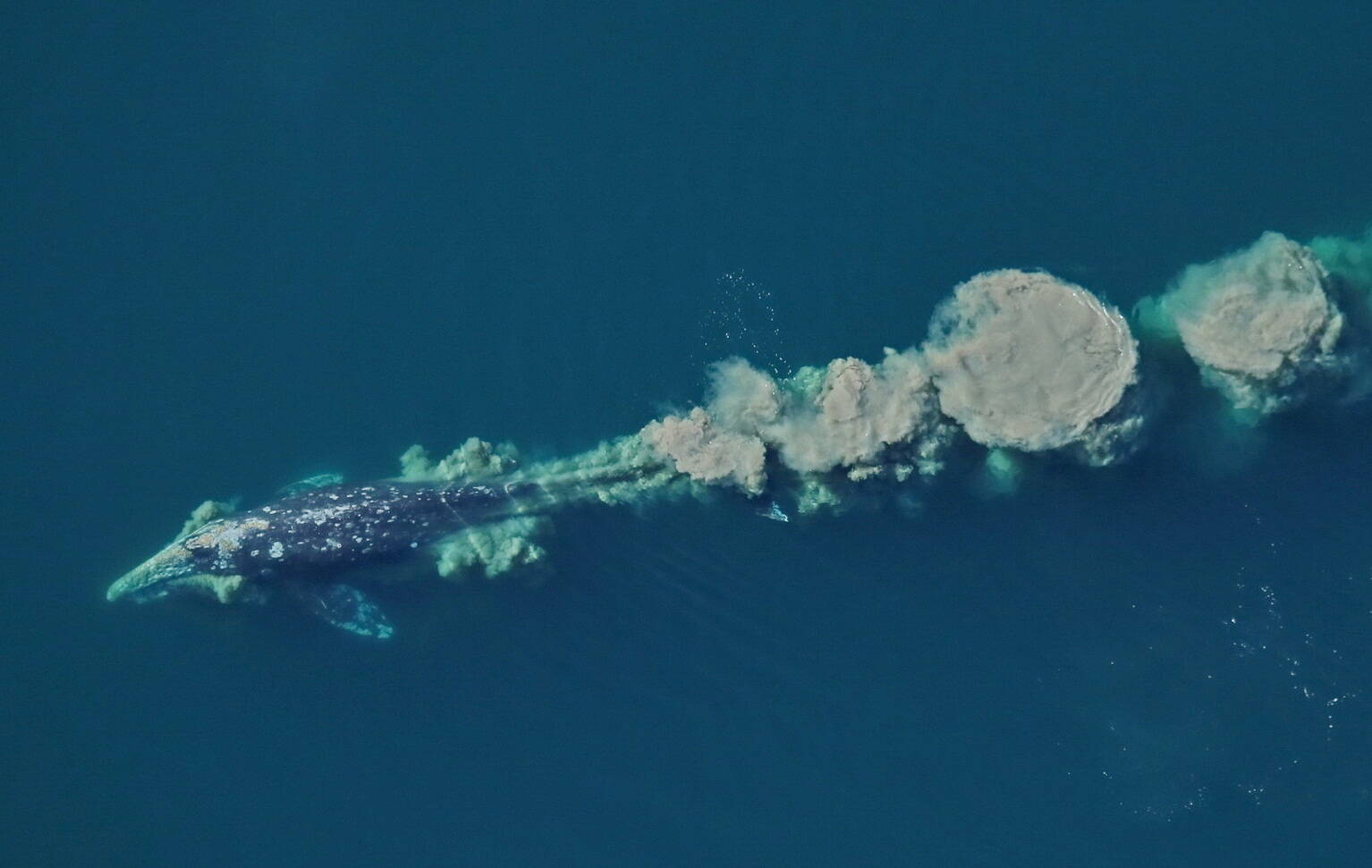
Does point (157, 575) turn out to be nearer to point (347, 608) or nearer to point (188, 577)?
point (188, 577)

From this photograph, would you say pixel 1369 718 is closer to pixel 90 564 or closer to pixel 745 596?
pixel 745 596

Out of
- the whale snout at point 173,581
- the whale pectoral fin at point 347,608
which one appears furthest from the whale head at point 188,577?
the whale pectoral fin at point 347,608

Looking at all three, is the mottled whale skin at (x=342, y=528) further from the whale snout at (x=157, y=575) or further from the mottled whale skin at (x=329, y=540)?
the whale snout at (x=157, y=575)

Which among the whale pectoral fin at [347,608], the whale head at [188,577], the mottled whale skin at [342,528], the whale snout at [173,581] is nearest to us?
the mottled whale skin at [342,528]

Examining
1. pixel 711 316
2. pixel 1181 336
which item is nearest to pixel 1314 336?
pixel 1181 336

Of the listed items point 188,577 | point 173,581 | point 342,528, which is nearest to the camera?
point 342,528

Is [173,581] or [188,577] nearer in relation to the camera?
[188,577]

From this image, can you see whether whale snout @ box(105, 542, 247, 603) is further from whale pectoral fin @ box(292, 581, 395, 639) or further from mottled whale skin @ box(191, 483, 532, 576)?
whale pectoral fin @ box(292, 581, 395, 639)

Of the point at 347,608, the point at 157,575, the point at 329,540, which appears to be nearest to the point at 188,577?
the point at 157,575
